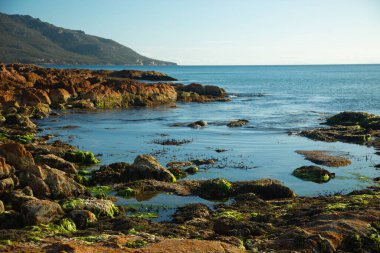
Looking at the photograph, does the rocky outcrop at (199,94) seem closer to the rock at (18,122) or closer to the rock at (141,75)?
the rock at (18,122)

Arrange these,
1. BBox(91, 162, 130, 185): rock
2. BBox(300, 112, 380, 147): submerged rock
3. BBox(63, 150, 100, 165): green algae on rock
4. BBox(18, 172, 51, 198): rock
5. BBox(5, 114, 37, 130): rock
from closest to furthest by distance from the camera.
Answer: BBox(18, 172, 51, 198): rock < BBox(91, 162, 130, 185): rock < BBox(63, 150, 100, 165): green algae on rock < BBox(300, 112, 380, 147): submerged rock < BBox(5, 114, 37, 130): rock

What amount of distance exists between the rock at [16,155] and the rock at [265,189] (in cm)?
1085

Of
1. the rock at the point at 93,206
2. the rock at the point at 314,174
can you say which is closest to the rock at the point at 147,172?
the rock at the point at 93,206

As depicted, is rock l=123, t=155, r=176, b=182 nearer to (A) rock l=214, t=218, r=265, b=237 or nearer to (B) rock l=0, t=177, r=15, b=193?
(B) rock l=0, t=177, r=15, b=193

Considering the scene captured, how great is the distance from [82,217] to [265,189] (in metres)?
10.3

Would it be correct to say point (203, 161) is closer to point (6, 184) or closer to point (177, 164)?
point (177, 164)

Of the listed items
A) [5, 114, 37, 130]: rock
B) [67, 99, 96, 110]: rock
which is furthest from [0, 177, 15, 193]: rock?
[67, 99, 96, 110]: rock

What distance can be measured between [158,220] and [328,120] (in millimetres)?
39386

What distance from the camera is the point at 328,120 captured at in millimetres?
53156

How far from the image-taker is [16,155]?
22281 mm

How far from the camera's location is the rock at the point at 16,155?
22.0 metres

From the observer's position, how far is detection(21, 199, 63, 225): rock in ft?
52.7

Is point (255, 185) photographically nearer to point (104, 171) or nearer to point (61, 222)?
point (104, 171)

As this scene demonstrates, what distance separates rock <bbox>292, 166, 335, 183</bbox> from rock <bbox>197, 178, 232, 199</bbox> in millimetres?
6110
